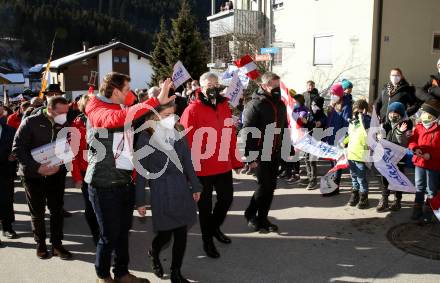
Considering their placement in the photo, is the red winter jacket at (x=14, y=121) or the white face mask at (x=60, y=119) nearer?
the white face mask at (x=60, y=119)

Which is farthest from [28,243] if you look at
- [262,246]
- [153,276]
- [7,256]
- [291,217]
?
[291,217]

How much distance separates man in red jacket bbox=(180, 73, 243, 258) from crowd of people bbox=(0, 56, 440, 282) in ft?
0.04

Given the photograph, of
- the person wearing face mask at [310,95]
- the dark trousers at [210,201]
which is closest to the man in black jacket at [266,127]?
the dark trousers at [210,201]

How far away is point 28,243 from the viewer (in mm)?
5410

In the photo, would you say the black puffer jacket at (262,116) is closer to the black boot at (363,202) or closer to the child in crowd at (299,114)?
the black boot at (363,202)

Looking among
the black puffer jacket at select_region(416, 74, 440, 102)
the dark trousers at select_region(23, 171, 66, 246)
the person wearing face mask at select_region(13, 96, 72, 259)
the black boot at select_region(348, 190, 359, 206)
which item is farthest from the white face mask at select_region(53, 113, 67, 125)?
the black puffer jacket at select_region(416, 74, 440, 102)

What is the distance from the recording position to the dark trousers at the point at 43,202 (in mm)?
4840

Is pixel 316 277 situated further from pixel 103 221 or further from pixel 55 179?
pixel 55 179

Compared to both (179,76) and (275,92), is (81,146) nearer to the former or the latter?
(275,92)

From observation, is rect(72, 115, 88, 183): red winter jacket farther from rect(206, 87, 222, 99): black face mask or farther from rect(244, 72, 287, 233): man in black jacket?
rect(244, 72, 287, 233): man in black jacket

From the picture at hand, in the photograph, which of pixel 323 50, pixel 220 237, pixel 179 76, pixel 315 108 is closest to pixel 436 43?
pixel 323 50

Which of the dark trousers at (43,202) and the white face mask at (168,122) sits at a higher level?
the white face mask at (168,122)

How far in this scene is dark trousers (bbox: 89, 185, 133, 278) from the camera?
12.3 ft

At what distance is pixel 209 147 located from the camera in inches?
189
